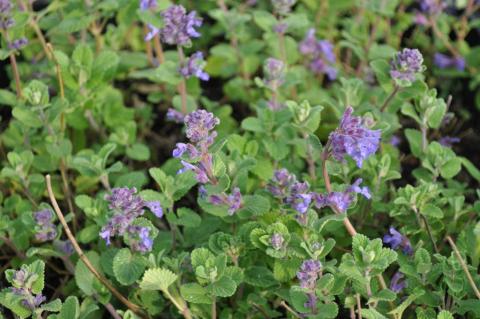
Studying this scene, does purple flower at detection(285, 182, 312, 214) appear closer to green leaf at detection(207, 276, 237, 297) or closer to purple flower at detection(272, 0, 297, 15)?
green leaf at detection(207, 276, 237, 297)

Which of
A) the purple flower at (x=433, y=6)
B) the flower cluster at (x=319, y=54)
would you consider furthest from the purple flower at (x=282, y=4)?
the purple flower at (x=433, y=6)

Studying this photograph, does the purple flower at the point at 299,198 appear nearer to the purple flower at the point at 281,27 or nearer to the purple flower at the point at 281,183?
the purple flower at the point at 281,183

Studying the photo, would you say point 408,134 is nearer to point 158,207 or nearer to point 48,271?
point 158,207

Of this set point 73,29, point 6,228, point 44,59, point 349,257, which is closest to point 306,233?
point 349,257

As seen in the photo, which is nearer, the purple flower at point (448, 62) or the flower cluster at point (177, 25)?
the flower cluster at point (177, 25)

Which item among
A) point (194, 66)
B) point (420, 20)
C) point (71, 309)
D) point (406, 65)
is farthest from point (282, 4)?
point (71, 309)

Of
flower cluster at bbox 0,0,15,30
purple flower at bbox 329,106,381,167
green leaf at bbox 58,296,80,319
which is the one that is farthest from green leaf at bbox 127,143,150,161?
purple flower at bbox 329,106,381,167

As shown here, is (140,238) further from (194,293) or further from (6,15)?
(6,15)
